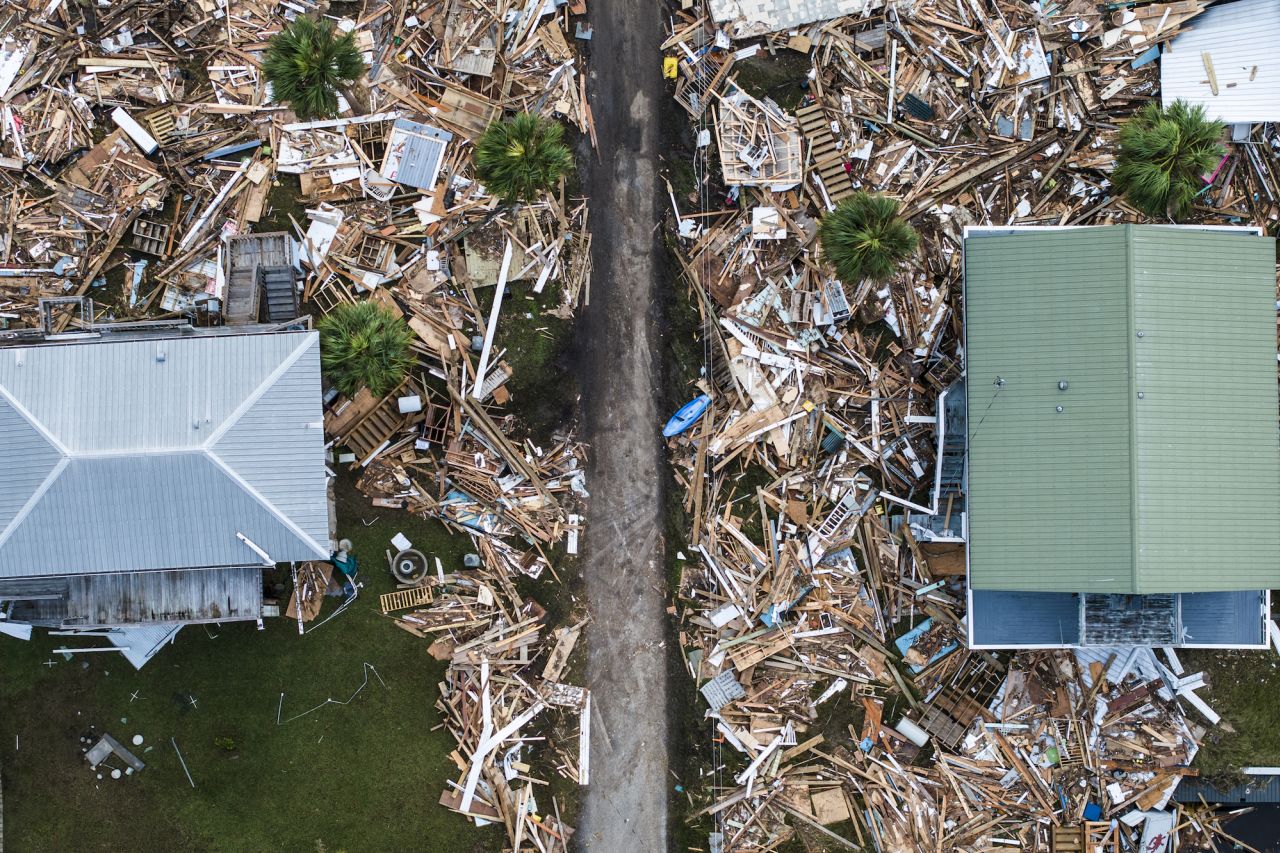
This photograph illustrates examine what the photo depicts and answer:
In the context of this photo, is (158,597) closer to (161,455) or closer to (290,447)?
(161,455)

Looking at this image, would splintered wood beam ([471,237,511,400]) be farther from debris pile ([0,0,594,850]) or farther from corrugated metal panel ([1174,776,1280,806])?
corrugated metal panel ([1174,776,1280,806])

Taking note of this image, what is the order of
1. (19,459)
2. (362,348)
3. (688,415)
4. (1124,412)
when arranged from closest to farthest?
(19,459) → (1124,412) → (362,348) → (688,415)

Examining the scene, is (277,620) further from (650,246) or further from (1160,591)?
(1160,591)

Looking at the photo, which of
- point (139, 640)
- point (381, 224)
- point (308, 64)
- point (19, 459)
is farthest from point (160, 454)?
point (308, 64)

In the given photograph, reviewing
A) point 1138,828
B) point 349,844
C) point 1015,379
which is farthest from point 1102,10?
point 349,844

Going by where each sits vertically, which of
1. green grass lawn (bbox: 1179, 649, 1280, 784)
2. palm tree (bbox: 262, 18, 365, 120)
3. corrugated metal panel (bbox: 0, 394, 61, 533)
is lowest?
green grass lawn (bbox: 1179, 649, 1280, 784)

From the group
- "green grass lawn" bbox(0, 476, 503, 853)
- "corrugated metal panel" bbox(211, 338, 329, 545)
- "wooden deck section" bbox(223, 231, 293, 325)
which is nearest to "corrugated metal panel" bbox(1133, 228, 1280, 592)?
"green grass lawn" bbox(0, 476, 503, 853)
